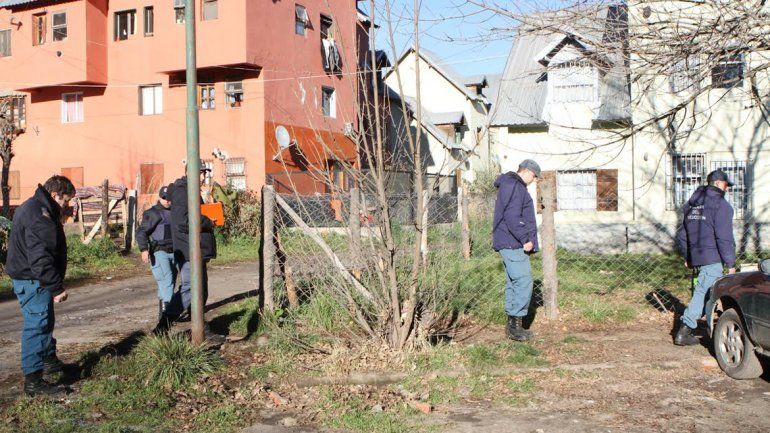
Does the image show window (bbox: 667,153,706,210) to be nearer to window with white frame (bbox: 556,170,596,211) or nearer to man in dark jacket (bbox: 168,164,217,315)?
window with white frame (bbox: 556,170,596,211)

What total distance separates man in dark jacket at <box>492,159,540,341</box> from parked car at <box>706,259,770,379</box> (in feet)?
5.60

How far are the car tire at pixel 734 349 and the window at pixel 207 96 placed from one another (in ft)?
69.3

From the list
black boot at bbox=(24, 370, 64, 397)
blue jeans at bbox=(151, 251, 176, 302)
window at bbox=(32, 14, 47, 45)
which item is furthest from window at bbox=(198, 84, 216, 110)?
black boot at bbox=(24, 370, 64, 397)

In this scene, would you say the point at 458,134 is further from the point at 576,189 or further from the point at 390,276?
the point at 390,276

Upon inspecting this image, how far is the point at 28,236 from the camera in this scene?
5574mm

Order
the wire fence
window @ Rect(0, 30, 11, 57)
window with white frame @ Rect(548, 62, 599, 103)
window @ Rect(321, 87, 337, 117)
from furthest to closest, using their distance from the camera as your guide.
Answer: window @ Rect(0, 30, 11, 57) < window @ Rect(321, 87, 337, 117) < window with white frame @ Rect(548, 62, 599, 103) < the wire fence

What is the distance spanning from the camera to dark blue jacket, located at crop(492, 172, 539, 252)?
7.06 metres

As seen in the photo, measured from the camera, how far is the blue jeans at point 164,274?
7977mm

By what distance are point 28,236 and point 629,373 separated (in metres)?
5.06

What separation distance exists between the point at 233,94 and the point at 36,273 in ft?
64.5

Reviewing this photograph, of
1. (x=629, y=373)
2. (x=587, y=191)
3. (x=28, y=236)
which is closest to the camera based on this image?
(x=28, y=236)

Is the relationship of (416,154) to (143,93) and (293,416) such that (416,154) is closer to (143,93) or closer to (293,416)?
(293,416)

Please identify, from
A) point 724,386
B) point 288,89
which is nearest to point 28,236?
point 724,386

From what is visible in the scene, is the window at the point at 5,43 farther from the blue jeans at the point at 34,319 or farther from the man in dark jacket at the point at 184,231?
the blue jeans at the point at 34,319
